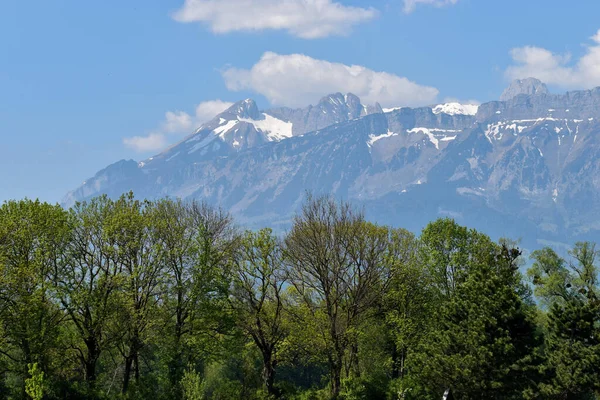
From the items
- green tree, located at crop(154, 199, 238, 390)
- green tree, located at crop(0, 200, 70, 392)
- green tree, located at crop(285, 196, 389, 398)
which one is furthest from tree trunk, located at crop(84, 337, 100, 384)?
green tree, located at crop(285, 196, 389, 398)

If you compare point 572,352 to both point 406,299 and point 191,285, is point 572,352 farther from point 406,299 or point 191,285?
point 191,285

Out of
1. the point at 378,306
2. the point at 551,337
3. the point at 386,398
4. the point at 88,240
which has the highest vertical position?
the point at 88,240

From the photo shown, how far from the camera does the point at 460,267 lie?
59.3 m

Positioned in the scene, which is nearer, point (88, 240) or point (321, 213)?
point (88, 240)

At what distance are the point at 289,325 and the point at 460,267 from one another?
753 inches

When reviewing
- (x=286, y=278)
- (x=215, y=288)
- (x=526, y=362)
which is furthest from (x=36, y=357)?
(x=526, y=362)

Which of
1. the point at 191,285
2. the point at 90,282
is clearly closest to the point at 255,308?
the point at 191,285

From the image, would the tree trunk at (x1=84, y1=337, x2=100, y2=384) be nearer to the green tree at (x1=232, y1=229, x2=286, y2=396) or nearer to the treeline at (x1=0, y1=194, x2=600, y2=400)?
the treeline at (x1=0, y1=194, x2=600, y2=400)

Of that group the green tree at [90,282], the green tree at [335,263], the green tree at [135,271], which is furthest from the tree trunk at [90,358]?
the green tree at [335,263]

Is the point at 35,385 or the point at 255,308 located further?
the point at 255,308

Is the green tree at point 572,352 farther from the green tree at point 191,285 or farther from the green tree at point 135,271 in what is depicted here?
the green tree at point 135,271

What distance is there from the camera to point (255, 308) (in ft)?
167

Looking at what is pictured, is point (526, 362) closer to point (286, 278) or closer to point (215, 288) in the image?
point (286, 278)

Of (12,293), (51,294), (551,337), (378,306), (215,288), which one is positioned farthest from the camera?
(378,306)
